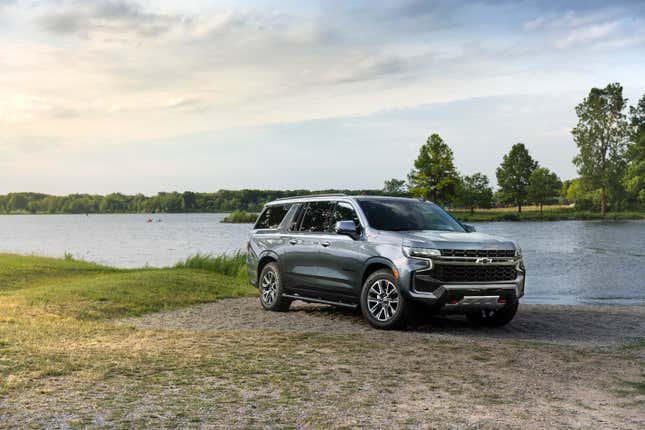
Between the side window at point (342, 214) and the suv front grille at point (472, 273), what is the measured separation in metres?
1.86

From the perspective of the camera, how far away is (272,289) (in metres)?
12.8

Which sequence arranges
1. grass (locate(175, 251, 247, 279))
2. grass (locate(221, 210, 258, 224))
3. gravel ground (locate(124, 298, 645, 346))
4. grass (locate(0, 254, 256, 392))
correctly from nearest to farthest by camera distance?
1. grass (locate(0, 254, 256, 392))
2. gravel ground (locate(124, 298, 645, 346))
3. grass (locate(175, 251, 247, 279))
4. grass (locate(221, 210, 258, 224))

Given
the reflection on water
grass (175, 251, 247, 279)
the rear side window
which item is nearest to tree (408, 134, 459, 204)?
the reflection on water

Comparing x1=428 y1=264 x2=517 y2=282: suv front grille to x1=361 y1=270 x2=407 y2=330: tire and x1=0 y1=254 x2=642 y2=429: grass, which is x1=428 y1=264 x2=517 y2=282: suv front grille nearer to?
x1=361 y1=270 x2=407 y2=330: tire

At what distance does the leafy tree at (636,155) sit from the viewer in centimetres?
9212

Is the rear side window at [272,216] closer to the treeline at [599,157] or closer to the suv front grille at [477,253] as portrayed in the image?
the suv front grille at [477,253]

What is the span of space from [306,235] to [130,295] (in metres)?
4.70

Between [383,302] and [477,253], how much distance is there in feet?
5.01

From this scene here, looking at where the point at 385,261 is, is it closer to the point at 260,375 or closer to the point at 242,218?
the point at 260,375

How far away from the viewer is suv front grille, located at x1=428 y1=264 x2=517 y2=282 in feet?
32.0

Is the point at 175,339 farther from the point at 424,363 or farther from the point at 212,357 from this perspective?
the point at 424,363

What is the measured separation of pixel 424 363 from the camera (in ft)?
25.9

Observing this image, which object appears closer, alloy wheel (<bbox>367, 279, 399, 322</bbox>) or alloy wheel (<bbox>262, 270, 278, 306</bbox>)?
alloy wheel (<bbox>367, 279, 399, 322</bbox>)

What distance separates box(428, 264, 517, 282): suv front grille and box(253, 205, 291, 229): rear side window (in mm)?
3735
